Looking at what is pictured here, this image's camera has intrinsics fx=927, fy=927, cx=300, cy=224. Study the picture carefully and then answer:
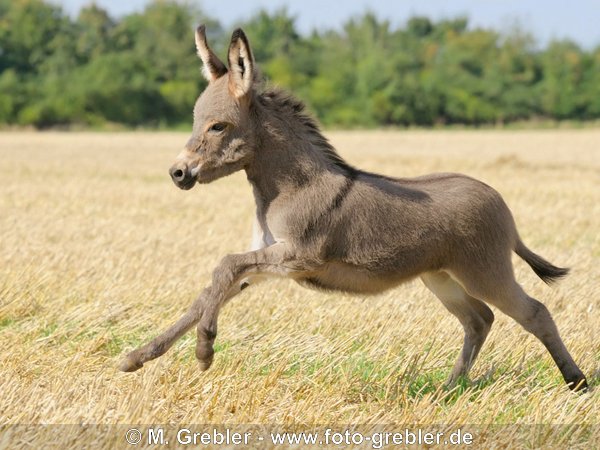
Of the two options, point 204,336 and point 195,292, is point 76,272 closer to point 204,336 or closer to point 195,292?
point 195,292

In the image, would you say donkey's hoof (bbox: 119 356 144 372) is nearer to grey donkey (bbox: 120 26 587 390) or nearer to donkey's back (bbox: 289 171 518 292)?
grey donkey (bbox: 120 26 587 390)

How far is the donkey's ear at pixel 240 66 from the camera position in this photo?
5.37 m

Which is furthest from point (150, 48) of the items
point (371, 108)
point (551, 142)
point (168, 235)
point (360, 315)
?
point (360, 315)

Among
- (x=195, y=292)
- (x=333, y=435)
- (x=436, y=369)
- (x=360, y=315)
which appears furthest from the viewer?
(x=195, y=292)

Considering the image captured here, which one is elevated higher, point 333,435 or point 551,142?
point 333,435

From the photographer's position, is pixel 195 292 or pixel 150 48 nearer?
pixel 195 292

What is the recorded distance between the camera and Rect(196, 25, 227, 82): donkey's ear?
5.60 m

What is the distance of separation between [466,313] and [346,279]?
131 cm

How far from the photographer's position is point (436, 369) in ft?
21.7

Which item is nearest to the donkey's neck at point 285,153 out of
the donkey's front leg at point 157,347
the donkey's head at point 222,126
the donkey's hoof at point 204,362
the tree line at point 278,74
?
the donkey's head at point 222,126

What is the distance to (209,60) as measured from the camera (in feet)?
18.4

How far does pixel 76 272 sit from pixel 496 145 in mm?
36774

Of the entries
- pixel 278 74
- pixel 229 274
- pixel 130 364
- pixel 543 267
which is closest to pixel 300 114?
pixel 229 274

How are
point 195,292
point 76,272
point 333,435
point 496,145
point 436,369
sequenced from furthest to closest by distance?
1. point 496,145
2. point 76,272
3. point 195,292
4. point 436,369
5. point 333,435
